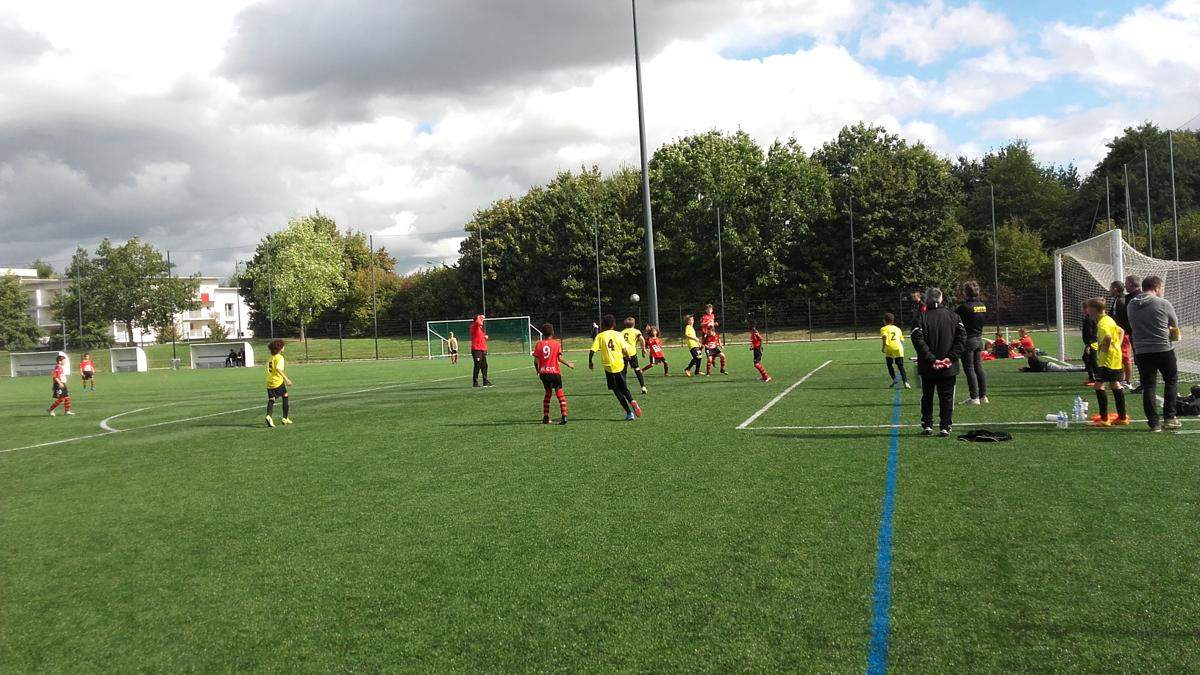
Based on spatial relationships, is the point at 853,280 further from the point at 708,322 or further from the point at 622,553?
the point at 622,553

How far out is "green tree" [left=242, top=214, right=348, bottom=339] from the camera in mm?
64688

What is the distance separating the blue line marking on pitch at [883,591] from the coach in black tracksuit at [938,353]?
7.70 feet

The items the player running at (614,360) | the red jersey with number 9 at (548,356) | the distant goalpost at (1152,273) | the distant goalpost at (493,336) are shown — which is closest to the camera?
the red jersey with number 9 at (548,356)

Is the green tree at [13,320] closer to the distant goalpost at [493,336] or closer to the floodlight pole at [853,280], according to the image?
the distant goalpost at [493,336]

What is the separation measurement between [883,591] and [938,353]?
18.1 feet

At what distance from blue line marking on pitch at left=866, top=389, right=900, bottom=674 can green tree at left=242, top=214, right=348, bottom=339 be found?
206 ft

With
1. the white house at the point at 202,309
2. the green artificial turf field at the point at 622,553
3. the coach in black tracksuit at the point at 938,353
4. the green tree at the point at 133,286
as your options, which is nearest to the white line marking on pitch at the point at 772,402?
the green artificial turf field at the point at 622,553

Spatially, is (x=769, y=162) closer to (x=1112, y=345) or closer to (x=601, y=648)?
(x=1112, y=345)

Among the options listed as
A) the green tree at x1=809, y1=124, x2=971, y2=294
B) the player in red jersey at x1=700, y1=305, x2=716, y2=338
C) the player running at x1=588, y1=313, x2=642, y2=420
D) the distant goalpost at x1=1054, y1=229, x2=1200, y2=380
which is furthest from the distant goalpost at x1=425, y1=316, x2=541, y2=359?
the player running at x1=588, y1=313, x2=642, y2=420

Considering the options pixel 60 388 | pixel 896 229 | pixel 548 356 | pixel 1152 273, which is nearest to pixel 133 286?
pixel 60 388

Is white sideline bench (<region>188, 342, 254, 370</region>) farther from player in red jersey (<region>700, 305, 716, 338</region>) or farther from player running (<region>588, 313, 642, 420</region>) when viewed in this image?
player running (<region>588, 313, 642, 420</region>)

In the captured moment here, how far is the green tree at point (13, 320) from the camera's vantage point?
65.4 meters

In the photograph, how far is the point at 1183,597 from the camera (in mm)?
4098

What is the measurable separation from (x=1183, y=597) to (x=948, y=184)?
53.0 meters
